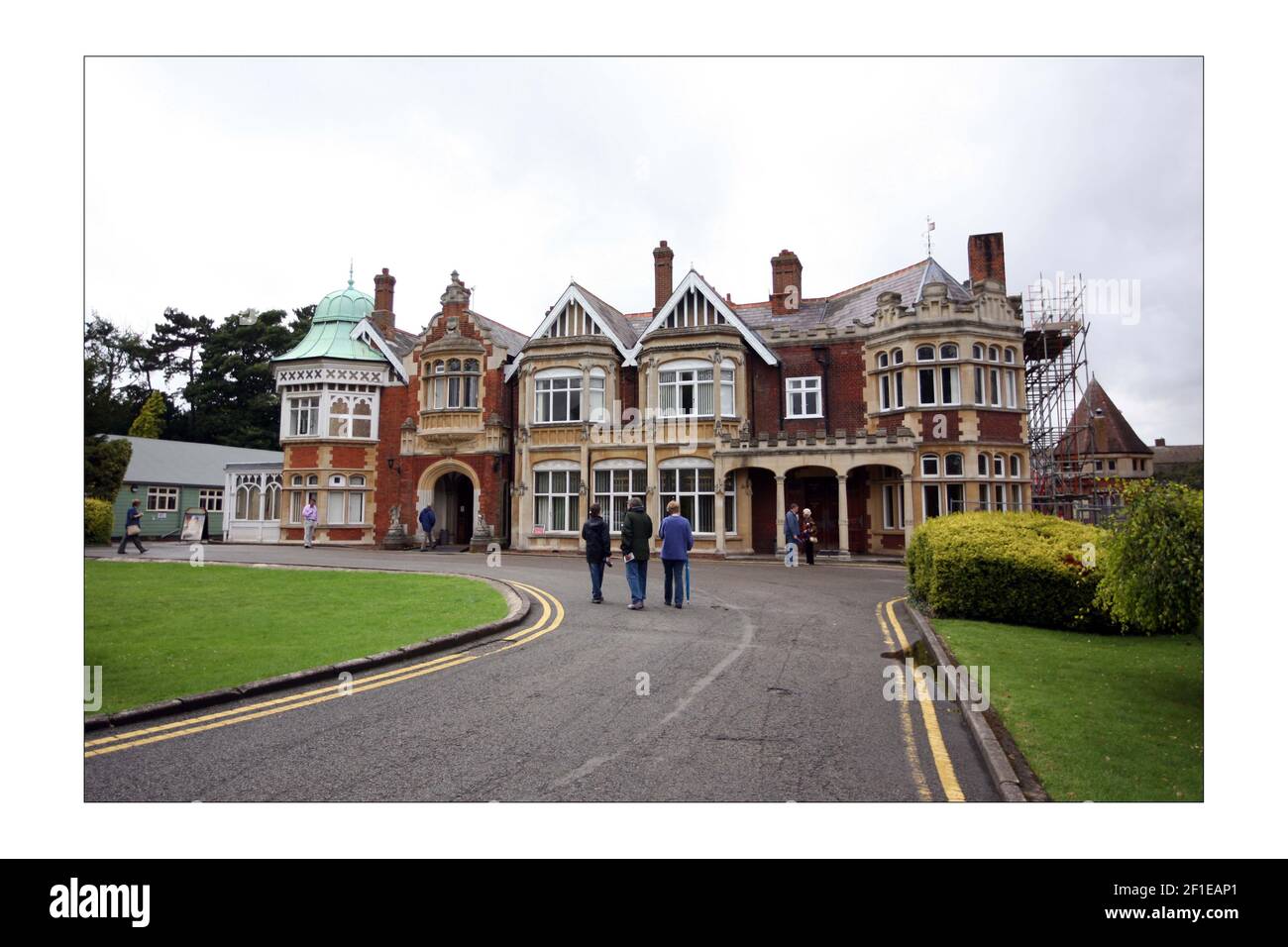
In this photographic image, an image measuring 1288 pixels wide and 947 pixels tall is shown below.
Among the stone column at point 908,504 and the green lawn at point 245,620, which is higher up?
the stone column at point 908,504

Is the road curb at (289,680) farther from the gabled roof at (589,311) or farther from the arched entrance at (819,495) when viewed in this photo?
the gabled roof at (589,311)

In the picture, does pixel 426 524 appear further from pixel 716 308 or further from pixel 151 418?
pixel 151 418

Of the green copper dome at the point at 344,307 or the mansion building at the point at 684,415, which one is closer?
the mansion building at the point at 684,415

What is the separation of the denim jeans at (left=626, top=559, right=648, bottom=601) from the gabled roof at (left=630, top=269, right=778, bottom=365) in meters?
17.4

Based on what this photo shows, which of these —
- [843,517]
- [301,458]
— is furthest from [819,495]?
[301,458]

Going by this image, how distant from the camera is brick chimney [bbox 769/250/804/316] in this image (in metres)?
32.2

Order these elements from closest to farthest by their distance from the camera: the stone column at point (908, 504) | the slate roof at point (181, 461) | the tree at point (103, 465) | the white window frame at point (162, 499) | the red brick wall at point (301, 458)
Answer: the tree at point (103, 465) < the stone column at point (908, 504) < the red brick wall at point (301, 458) < the slate roof at point (181, 461) < the white window frame at point (162, 499)

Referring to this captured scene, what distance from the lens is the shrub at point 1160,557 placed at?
6910 millimetres

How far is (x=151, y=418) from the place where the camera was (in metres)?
44.1

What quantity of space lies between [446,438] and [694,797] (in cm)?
2812

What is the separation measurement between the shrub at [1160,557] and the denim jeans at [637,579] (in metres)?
7.38

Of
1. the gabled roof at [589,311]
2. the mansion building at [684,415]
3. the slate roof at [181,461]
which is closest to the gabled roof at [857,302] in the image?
the mansion building at [684,415]

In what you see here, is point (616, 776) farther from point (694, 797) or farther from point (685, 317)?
point (685, 317)
